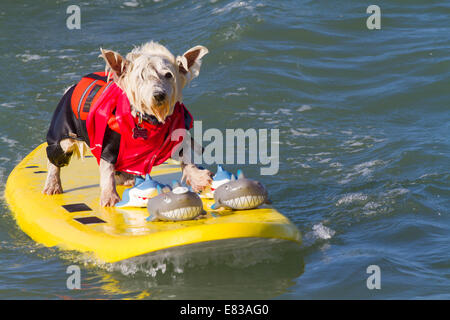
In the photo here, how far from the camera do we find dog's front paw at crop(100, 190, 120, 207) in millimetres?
6367

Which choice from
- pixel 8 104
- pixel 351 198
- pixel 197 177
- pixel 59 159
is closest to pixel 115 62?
pixel 197 177

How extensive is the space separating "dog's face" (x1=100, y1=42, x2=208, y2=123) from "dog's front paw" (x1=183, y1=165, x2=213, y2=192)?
1.94ft

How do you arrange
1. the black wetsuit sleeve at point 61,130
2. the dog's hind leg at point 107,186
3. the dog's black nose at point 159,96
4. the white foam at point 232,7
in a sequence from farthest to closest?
the white foam at point 232,7 → the black wetsuit sleeve at point 61,130 → the dog's hind leg at point 107,186 → the dog's black nose at point 159,96

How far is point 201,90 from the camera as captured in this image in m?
10.9

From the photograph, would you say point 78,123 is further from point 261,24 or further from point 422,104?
point 261,24

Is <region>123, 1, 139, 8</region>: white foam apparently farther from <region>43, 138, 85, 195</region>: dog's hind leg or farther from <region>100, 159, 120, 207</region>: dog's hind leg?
<region>100, 159, 120, 207</region>: dog's hind leg

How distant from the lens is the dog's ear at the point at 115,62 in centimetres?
575

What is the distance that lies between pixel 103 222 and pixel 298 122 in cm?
453

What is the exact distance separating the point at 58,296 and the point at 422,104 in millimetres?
6754

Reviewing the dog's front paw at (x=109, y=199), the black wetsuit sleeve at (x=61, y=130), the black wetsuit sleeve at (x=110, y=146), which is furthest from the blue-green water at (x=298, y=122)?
the black wetsuit sleeve at (x=110, y=146)

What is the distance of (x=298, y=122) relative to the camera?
9.88 m

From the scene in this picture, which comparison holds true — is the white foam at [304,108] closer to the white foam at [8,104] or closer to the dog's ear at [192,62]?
the white foam at [8,104]

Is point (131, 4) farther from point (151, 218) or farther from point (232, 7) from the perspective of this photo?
point (151, 218)

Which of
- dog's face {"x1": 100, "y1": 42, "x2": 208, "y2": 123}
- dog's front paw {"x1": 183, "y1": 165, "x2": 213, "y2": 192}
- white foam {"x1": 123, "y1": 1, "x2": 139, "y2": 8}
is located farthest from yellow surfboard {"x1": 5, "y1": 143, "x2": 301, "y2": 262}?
white foam {"x1": 123, "y1": 1, "x2": 139, "y2": 8}
